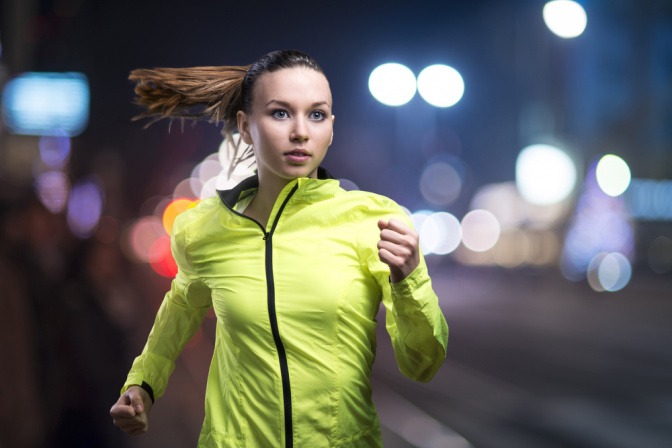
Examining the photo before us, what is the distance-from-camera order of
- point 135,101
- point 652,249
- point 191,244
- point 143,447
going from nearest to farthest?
point 191,244 < point 135,101 < point 143,447 < point 652,249

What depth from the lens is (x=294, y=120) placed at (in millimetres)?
3227

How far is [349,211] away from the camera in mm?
3201

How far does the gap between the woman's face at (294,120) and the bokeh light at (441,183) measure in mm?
107281

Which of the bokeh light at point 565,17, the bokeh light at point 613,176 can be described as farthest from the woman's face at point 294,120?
the bokeh light at point 613,176

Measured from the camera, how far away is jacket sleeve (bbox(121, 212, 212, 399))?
11.6 ft

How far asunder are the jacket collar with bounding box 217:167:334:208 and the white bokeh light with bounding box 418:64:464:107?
638 centimetres

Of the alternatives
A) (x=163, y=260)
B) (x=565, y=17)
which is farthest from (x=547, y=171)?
(x=565, y=17)

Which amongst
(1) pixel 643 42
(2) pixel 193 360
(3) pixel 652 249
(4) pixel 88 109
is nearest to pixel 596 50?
(1) pixel 643 42

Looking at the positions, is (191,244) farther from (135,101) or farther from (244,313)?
(135,101)

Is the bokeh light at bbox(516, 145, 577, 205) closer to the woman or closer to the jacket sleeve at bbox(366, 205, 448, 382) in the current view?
the woman

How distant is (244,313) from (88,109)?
64.1 ft

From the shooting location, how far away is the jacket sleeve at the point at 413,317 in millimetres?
2885

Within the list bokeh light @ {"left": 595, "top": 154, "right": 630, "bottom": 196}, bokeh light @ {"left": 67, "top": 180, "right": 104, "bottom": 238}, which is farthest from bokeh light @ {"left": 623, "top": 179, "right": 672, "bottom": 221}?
bokeh light @ {"left": 67, "top": 180, "right": 104, "bottom": 238}

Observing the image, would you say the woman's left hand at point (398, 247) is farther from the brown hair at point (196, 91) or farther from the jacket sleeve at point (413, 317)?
the brown hair at point (196, 91)
